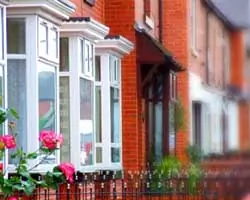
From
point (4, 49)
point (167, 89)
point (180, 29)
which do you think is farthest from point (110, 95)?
point (4, 49)

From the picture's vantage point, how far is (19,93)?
8.26m

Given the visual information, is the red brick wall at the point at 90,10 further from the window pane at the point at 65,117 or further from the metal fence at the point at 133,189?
the metal fence at the point at 133,189

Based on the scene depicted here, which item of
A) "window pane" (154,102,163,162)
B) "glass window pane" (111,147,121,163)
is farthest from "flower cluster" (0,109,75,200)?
"window pane" (154,102,163,162)

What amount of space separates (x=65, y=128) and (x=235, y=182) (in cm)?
835

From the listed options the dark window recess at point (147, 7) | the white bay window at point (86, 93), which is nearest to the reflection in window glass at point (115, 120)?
the white bay window at point (86, 93)

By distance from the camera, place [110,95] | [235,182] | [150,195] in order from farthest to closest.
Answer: [110,95] < [150,195] < [235,182]

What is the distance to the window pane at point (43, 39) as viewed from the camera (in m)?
8.35

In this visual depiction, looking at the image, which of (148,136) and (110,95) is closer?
(110,95)

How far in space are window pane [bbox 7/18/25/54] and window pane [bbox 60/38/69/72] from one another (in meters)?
1.75

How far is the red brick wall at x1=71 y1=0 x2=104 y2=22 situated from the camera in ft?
37.0

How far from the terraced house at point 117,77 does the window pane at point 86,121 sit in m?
0.01

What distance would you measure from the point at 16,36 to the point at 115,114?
5.08 metres

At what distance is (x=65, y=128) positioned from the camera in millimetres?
10125

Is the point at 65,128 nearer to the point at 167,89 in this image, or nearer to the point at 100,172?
the point at 100,172
